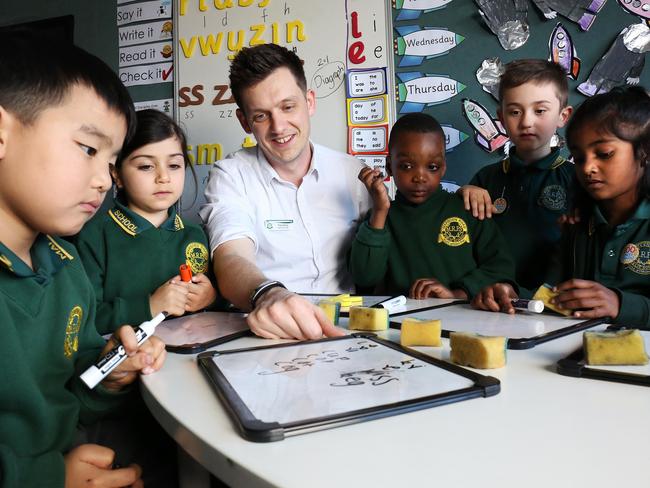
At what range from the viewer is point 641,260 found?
126 centimetres

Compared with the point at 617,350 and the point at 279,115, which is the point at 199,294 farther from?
the point at 617,350

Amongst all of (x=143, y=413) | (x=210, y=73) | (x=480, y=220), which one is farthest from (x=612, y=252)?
(x=210, y=73)

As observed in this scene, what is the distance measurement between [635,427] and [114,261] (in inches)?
45.8

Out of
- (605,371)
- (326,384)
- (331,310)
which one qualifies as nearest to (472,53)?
(331,310)

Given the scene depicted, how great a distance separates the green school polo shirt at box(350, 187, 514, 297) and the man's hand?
0.72m

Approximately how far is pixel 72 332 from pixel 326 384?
0.48 m

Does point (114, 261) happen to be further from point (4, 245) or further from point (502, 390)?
point (502, 390)

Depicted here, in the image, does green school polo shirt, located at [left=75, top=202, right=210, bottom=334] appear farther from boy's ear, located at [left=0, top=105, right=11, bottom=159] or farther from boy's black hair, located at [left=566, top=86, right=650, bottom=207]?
boy's black hair, located at [left=566, top=86, right=650, bottom=207]

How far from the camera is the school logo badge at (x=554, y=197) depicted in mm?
1822

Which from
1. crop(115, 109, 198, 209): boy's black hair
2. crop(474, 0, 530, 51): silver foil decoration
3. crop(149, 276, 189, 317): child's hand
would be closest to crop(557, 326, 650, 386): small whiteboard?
crop(149, 276, 189, 317): child's hand

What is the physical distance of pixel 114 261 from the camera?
1315 mm

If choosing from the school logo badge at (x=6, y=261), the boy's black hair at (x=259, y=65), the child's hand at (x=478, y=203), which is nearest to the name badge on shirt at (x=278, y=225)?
the boy's black hair at (x=259, y=65)

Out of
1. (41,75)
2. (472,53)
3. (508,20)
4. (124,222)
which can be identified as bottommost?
Answer: (124,222)

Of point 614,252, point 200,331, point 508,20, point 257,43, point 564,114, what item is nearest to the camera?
point 200,331
